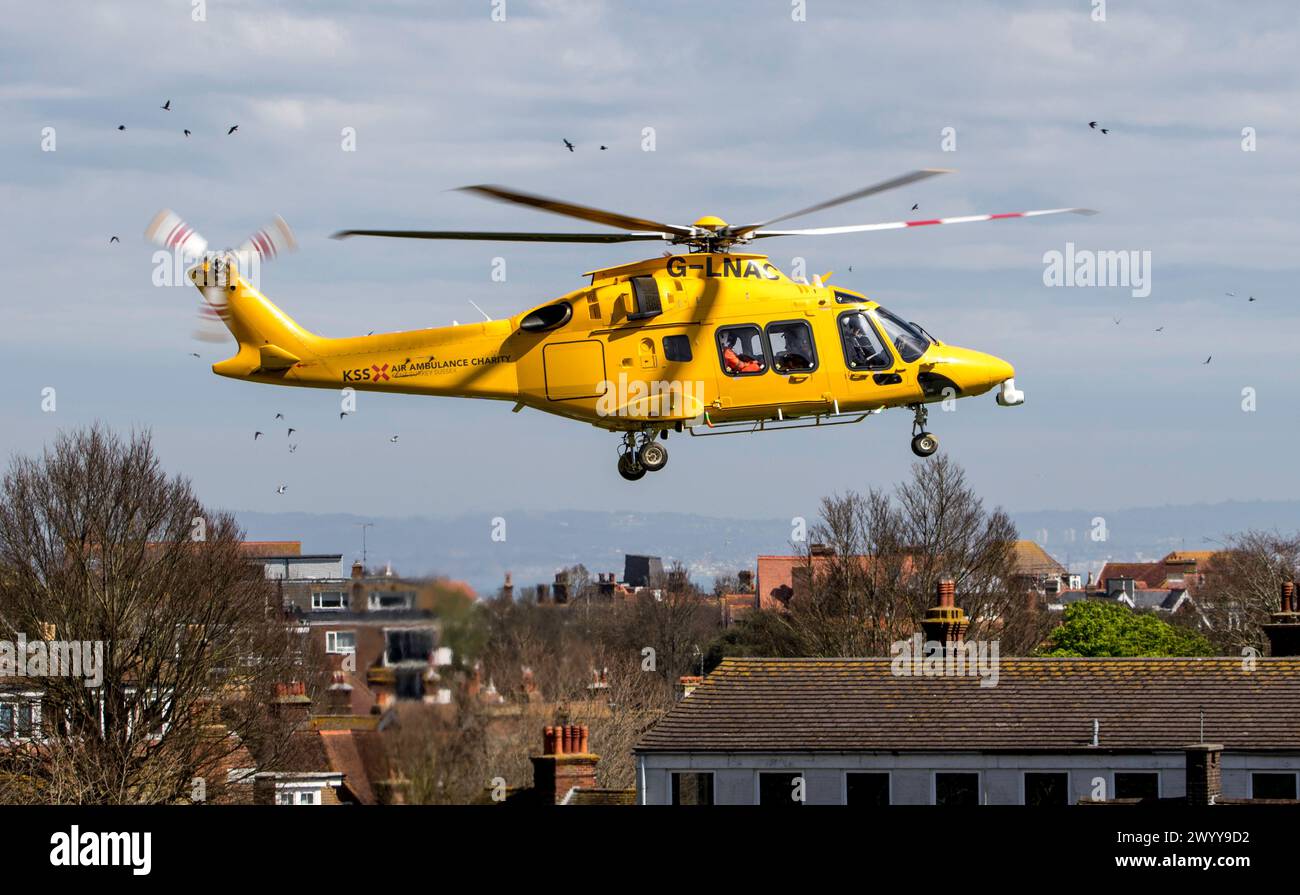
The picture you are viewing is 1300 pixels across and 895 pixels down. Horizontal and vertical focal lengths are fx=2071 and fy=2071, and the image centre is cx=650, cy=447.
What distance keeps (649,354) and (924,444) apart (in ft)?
16.6

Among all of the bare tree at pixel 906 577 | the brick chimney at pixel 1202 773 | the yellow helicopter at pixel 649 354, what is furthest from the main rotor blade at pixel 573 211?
the bare tree at pixel 906 577

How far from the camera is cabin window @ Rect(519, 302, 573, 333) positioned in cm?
3431

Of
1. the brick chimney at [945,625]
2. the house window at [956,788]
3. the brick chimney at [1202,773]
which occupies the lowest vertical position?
the house window at [956,788]

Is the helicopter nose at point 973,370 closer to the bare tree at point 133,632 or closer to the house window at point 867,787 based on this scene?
the house window at point 867,787

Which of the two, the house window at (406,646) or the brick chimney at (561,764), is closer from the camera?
the house window at (406,646)

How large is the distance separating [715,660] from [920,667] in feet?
143

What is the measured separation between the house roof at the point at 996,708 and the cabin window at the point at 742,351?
16.4 m

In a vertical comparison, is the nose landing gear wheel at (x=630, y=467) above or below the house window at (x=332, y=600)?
above

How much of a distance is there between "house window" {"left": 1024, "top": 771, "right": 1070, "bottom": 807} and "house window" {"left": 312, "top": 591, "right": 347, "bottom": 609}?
79.9ft

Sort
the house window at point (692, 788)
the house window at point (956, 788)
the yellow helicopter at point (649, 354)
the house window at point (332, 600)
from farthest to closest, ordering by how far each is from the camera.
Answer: the house window at point (692, 788), the house window at point (956, 788), the yellow helicopter at point (649, 354), the house window at point (332, 600)

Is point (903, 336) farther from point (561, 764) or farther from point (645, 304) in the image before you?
point (561, 764)

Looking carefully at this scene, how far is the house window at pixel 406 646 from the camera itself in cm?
2386

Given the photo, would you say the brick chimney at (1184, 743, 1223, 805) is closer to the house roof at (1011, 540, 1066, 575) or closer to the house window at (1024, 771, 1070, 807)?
the house window at (1024, 771, 1070, 807)
